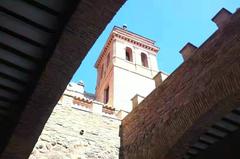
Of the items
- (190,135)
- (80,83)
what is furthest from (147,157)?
(80,83)

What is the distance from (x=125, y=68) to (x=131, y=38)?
3.88 meters

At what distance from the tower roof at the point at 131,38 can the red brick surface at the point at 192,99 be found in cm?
1476

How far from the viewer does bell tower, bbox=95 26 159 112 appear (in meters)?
16.4

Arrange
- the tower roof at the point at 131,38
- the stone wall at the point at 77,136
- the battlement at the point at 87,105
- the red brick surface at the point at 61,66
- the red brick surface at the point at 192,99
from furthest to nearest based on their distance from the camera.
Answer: the tower roof at the point at 131,38 → the battlement at the point at 87,105 → the stone wall at the point at 77,136 → the red brick surface at the point at 192,99 → the red brick surface at the point at 61,66

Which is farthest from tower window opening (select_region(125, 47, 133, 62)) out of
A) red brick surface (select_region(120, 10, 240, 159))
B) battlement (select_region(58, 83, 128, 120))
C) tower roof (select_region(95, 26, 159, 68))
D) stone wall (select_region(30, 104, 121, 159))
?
red brick surface (select_region(120, 10, 240, 159))

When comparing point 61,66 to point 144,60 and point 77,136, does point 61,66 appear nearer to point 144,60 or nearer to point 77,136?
point 77,136

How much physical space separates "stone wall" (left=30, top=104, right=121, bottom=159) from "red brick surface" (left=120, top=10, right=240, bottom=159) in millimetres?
995

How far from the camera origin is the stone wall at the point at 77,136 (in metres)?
6.67

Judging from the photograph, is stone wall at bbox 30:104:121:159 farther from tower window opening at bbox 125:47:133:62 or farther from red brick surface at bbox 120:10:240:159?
tower window opening at bbox 125:47:133:62

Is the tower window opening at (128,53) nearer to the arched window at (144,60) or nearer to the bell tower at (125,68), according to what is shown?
the bell tower at (125,68)

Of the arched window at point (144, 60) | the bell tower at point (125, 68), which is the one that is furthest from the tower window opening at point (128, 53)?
the arched window at point (144, 60)

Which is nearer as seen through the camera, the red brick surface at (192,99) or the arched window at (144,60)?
the red brick surface at (192,99)

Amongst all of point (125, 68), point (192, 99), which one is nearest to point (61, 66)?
point (192, 99)

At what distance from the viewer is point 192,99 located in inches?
201
